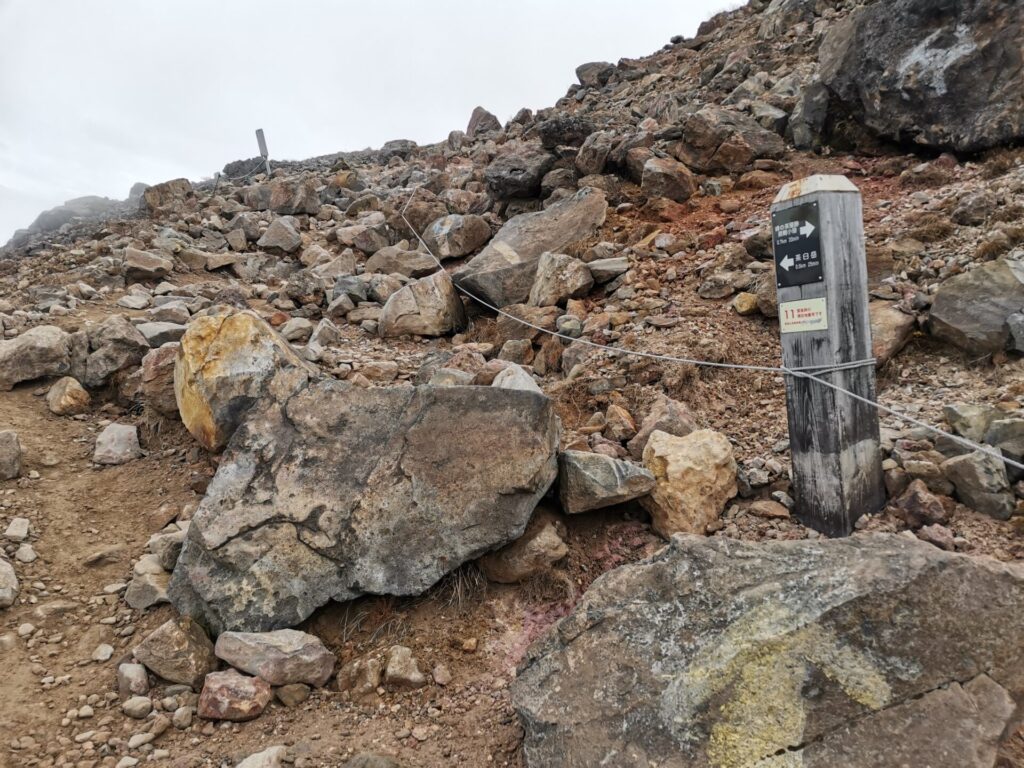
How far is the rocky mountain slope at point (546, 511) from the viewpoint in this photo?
219cm

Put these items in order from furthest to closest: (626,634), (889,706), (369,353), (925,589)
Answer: (369,353), (626,634), (925,589), (889,706)

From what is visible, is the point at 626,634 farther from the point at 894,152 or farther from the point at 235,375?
the point at 894,152

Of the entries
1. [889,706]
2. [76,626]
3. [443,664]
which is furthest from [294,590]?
[889,706]

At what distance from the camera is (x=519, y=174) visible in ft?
34.8

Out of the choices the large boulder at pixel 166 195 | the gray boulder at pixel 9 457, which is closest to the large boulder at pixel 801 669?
the gray boulder at pixel 9 457

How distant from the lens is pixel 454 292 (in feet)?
25.2

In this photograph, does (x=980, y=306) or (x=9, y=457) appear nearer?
(x=980, y=306)

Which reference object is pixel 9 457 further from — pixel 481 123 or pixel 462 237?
pixel 481 123

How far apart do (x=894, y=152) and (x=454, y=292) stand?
6.28 meters

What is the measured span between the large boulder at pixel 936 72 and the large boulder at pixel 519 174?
4620 millimetres

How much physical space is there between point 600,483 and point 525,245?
197 inches

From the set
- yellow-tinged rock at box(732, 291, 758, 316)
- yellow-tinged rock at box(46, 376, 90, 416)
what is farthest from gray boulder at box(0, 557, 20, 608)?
yellow-tinged rock at box(732, 291, 758, 316)

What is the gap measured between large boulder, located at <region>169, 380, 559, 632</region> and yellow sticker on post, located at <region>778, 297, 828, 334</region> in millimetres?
1502

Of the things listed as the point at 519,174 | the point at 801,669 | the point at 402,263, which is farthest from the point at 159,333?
the point at 519,174
